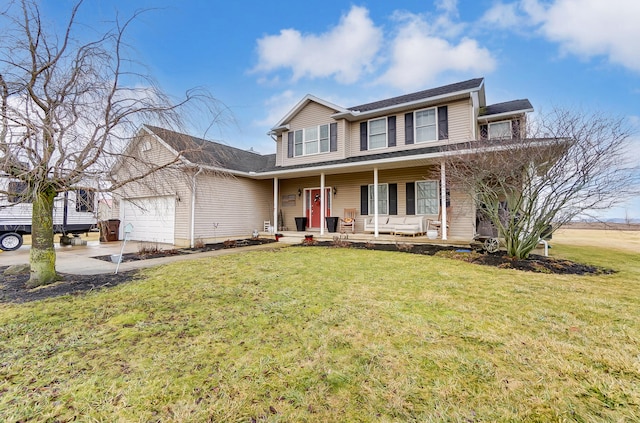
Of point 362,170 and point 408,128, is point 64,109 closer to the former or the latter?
point 362,170

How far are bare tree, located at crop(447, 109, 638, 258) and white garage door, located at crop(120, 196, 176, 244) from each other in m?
11.1

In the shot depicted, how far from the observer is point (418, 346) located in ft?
8.86

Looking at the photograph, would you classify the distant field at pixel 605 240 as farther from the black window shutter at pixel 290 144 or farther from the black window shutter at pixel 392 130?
the black window shutter at pixel 290 144

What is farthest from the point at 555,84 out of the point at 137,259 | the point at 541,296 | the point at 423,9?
the point at 137,259

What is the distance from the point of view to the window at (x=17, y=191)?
420 cm

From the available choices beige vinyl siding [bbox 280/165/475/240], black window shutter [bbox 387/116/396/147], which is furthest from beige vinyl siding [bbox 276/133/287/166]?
black window shutter [bbox 387/116/396/147]

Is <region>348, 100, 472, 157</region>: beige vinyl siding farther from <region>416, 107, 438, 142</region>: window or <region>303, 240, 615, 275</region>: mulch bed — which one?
<region>303, 240, 615, 275</region>: mulch bed

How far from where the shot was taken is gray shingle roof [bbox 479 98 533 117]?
431 inches

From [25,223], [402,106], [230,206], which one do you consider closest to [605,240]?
[402,106]

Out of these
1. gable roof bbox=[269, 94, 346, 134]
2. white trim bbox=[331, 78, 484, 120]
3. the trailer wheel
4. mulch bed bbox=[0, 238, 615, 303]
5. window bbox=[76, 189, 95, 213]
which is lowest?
mulch bed bbox=[0, 238, 615, 303]

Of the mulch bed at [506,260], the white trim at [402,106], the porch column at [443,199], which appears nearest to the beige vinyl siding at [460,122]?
the white trim at [402,106]

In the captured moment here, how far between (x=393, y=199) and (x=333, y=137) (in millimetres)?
3796

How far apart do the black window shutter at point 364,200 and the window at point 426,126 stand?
2.95 m

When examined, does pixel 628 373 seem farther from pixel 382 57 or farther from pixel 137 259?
pixel 382 57
